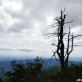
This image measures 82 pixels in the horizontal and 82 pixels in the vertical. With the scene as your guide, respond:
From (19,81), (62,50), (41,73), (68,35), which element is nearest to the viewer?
(62,50)

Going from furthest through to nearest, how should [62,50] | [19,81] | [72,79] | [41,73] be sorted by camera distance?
[41,73] < [19,81] < [62,50] < [72,79]

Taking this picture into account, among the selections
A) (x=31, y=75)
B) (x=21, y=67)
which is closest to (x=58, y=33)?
(x=31, y=75)

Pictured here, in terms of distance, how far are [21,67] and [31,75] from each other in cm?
437

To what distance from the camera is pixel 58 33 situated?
106ft

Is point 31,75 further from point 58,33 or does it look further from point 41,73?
point 58,33

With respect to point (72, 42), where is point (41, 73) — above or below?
below

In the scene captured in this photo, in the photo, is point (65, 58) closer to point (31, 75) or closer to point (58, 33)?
point (58, 33)

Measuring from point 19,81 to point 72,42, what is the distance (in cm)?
1043

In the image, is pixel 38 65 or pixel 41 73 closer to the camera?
pixel 41 73

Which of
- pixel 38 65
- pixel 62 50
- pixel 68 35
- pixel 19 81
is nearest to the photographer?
pixel 62 50

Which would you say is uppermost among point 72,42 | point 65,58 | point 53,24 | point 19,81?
point 53,24

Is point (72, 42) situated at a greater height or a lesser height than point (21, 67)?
greater

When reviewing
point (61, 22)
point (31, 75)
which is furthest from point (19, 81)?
point (61, 22)

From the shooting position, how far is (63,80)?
22.7 m
